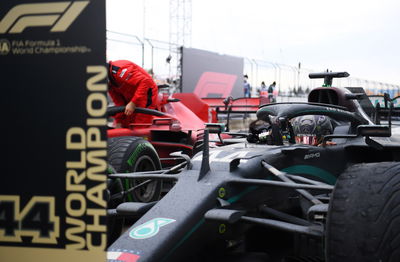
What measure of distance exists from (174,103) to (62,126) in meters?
5.42

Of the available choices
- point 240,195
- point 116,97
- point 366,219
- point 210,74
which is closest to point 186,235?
point 240,195

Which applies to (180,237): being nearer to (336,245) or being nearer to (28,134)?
(336,245)

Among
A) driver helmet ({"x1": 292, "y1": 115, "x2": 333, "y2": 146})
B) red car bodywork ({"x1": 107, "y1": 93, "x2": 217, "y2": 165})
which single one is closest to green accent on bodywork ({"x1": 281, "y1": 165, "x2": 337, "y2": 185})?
driver helmet ({"x1": 292, "y1": 115, "x2": 333, "y2": 146})

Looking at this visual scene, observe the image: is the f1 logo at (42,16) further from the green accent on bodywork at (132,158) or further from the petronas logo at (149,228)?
the green accent on bodywork at (132,158)

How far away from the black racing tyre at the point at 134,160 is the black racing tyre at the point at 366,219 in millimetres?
1994

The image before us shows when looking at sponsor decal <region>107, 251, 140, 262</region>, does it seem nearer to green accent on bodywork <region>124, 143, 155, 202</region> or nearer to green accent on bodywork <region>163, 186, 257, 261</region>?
green accent on bodywork <region>163, 186, 257, 261</region>

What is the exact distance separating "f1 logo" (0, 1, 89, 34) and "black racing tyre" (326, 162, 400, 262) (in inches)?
59.2

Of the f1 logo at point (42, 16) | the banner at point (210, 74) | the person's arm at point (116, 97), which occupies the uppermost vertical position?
the banner at point (210, 74)

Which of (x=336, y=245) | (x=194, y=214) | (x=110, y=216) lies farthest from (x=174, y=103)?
(x=336, y=245)

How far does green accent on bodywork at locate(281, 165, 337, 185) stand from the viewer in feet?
11.5

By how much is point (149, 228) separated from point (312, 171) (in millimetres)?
1552

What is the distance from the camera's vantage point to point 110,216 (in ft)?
10.4

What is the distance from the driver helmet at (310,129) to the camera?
3.98 metres

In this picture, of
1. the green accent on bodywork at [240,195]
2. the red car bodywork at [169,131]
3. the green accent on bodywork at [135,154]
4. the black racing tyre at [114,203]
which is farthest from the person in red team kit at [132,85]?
the green accent on bodywork at [240,195]
